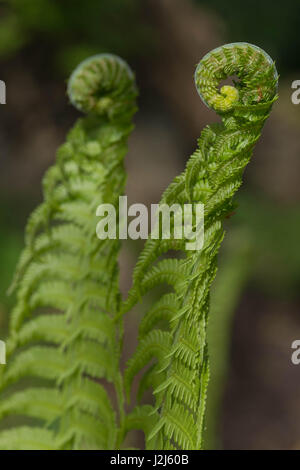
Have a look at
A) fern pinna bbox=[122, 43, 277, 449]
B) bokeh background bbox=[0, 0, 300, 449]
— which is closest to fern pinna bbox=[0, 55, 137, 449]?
fern pinna bbox=[122, 43, 277, 449]

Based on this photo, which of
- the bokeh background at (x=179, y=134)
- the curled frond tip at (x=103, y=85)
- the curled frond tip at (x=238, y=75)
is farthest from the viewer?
the bokeh background at (x=179, y=134)

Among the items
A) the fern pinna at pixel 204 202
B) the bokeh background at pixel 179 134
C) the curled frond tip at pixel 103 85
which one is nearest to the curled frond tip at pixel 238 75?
the fern pinna at pixel 204 202

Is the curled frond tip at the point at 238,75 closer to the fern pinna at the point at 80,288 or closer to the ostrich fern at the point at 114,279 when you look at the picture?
the ostrich fern at the point at 114,279

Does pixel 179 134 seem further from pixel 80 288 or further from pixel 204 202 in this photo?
pixel 204 202

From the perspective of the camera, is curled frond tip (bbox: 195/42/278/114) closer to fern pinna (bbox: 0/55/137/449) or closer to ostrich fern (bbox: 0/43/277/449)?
ostrich fern (bbox: 0/43/277/449)

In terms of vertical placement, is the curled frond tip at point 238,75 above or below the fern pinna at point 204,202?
above
